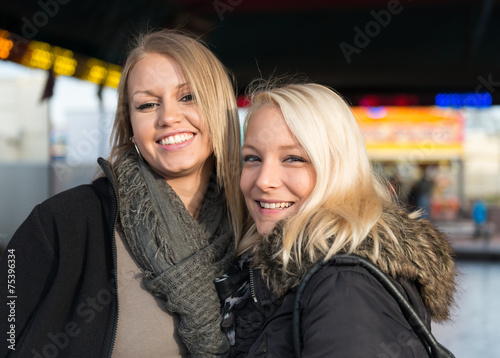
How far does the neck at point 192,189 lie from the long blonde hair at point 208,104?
7 cm

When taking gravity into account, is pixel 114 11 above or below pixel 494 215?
above

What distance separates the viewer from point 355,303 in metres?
1.15

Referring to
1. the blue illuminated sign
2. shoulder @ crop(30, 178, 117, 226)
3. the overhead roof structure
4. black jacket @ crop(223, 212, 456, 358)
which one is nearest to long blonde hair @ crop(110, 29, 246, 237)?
shoulder @ crop(30, 178, 117, 226)

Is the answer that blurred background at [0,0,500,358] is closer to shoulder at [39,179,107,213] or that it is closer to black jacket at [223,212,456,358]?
shoulder at [39,179,107,213]

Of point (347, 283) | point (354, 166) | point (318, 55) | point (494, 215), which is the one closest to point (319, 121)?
point (354, 166)

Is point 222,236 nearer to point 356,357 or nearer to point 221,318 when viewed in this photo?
point 221,318

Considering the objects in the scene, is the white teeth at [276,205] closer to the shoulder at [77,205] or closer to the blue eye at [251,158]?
the blue eye at [251,158]

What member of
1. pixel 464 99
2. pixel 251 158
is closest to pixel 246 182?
pixel 251 158

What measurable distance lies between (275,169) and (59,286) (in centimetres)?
63

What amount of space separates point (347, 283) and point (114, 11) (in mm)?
5072

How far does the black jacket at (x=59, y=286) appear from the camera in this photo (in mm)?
1552

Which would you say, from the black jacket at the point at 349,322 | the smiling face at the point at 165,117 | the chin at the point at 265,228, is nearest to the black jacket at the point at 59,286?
the smiling face at the point at 165,117

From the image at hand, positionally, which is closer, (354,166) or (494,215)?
(354,166)

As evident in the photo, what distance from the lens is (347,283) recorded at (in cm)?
118
